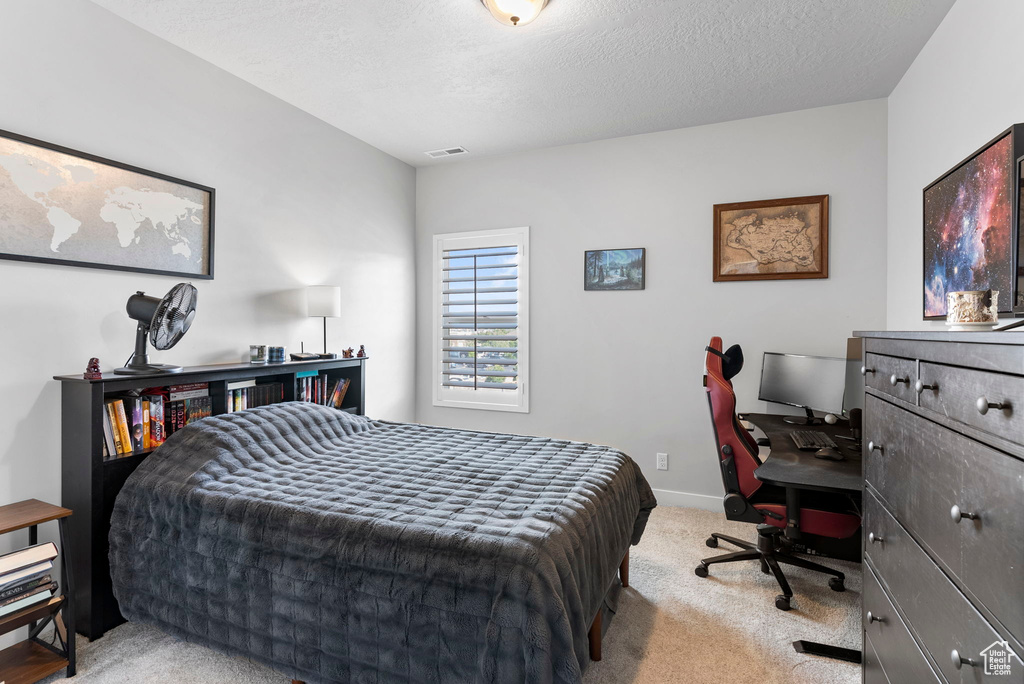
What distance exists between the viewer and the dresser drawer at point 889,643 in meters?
1.19

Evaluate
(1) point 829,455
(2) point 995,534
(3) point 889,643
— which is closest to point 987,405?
(2) point 995,534

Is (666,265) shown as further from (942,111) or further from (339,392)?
(339,392)

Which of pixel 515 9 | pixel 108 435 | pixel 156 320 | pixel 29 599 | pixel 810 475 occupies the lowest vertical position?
pixel 29 599

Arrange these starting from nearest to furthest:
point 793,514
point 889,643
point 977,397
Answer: point 977,397, point 889,643, point 793,514

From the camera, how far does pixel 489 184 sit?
175 inches

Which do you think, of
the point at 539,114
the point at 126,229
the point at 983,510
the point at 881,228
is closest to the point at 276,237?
the point at 126,229

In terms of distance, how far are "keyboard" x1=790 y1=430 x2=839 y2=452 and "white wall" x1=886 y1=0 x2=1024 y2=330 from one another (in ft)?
2.60

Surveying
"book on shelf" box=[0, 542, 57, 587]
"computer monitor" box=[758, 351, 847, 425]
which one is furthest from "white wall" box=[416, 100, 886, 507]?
"book on shelf" box=[0, 542, 57, 587]

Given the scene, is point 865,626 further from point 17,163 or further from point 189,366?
point 17,163

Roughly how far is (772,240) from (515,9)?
238 centimetres

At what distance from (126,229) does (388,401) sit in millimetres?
2365

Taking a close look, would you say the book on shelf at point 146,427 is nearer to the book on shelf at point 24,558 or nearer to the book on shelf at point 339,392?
the book on shelf at point 24,558

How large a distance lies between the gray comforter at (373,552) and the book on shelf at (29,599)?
0.21m

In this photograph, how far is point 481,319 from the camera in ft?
14.7
